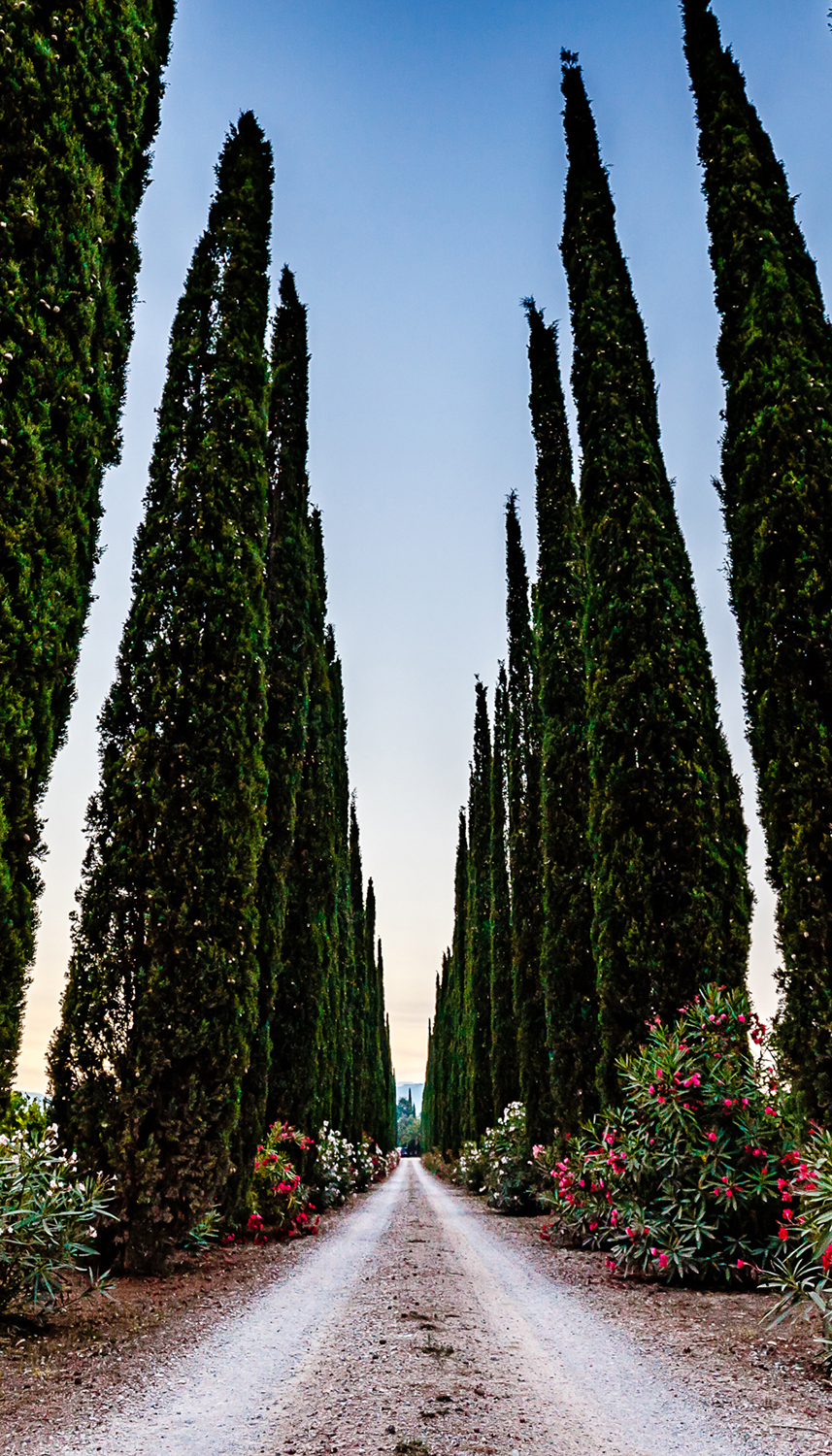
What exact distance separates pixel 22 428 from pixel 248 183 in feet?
25.5

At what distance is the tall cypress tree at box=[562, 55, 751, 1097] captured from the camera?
7383 mm

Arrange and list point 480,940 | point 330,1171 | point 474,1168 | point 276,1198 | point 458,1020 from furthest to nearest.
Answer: point 458,1020 → point 480,940 → point 474,1168 → point 330,1171 → point 276,1198

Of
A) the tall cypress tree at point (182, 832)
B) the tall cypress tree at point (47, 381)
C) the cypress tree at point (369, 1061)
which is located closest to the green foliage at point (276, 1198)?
the tall cypress tree at point (182, 832)

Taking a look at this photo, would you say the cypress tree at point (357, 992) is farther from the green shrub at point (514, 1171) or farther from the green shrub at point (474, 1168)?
the green shrub at point (514, 1171)

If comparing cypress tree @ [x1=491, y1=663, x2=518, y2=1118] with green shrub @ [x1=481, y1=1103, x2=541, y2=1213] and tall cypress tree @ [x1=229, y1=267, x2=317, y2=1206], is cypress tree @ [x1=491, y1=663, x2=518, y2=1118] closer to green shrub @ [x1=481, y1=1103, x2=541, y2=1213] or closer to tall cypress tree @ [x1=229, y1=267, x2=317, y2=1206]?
green shrub @ [x1=481, y1=1103, x2=541, y2=1213]

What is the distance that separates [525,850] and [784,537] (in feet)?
32.8

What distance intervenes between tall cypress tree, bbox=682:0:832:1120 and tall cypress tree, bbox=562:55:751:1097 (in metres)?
2.19

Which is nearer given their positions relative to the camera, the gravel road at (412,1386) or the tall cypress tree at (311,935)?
the gravel road at (412,1386)

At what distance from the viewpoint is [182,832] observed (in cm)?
659

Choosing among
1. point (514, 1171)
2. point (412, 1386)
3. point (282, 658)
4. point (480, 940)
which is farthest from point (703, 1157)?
point (480, 940)

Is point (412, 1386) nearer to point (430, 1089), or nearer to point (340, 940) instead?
point (340, 940)

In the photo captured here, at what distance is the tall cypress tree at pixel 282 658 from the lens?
825cm

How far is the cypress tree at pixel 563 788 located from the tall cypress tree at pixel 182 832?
4.35 meters

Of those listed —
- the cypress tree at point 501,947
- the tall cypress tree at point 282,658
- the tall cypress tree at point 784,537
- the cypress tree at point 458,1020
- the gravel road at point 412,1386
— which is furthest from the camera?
the cypress tree at point 458,1020
